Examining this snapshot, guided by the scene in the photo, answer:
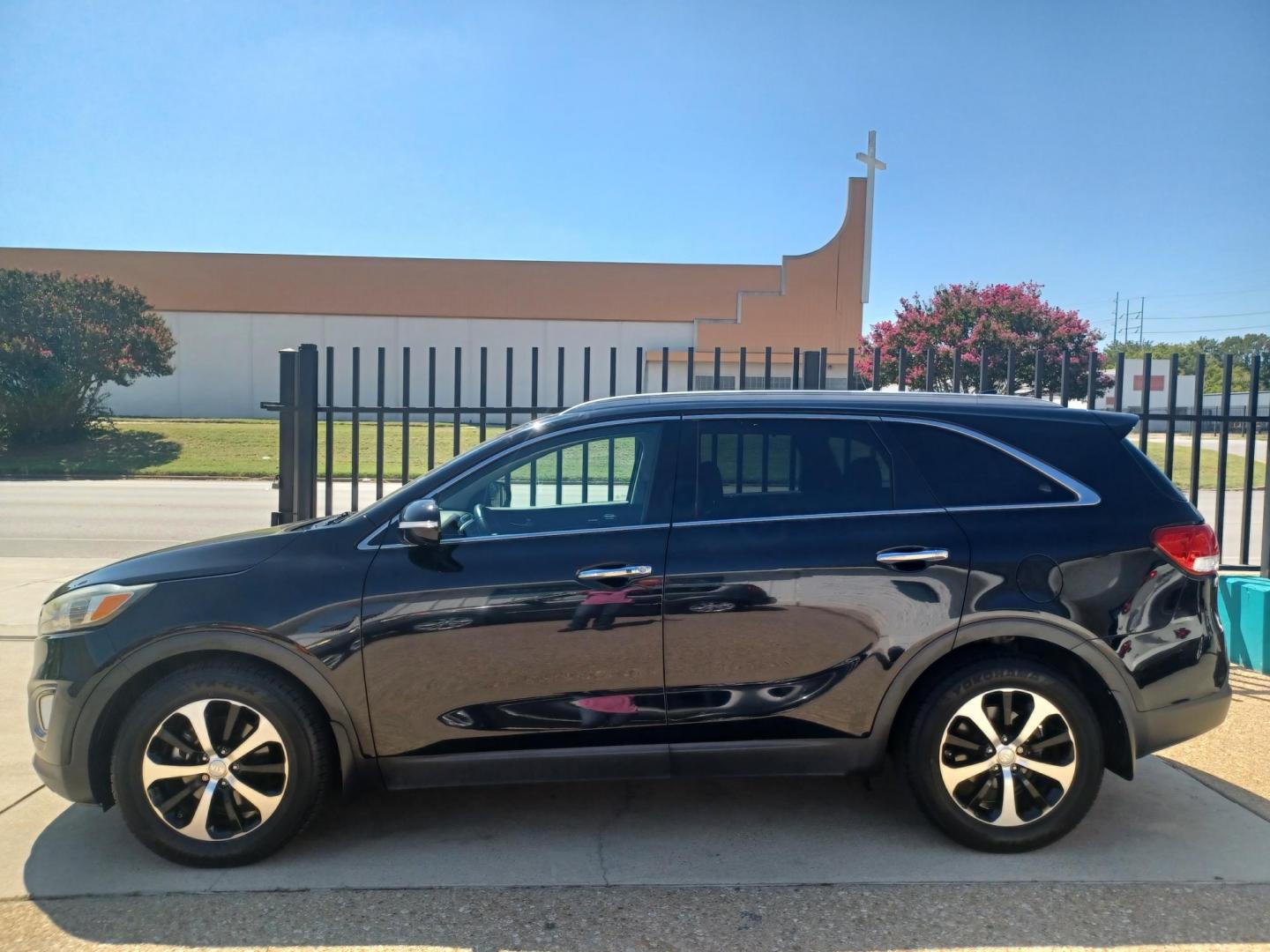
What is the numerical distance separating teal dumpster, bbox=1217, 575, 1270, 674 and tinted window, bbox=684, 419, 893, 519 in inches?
152

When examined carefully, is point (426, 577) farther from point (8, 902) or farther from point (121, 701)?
point (8, 902)

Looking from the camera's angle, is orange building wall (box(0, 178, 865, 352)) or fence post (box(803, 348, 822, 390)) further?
orange building wall (box(0, 178, 865, 352))

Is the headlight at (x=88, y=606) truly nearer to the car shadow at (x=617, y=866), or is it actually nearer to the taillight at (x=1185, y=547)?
the car shadow at (x=617, y=866)

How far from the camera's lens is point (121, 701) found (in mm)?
3867

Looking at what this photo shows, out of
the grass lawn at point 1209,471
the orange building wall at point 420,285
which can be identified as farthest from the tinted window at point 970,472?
the orange building wall at point 420,285

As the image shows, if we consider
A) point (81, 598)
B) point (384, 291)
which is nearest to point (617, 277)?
point (384, 291)

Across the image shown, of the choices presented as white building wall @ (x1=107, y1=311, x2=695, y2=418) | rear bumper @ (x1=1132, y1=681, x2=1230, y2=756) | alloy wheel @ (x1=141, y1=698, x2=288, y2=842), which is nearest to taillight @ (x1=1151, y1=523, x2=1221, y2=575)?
rear bumper @ (x1=1132, y1=681, x2=1230, y2=756)

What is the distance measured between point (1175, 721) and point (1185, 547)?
0.69 m

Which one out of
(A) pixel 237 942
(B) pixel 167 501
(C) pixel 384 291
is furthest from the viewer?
(C) pixel 384 291

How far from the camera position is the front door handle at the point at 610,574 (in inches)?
149

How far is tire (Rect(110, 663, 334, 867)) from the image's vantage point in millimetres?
3760

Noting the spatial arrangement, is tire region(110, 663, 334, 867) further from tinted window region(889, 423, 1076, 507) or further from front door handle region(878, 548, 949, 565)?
tinted window region(889, 423, 1076, 507)

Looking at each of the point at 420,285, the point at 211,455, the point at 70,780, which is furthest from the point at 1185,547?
the point at 420,285

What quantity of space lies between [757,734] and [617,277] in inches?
1494
